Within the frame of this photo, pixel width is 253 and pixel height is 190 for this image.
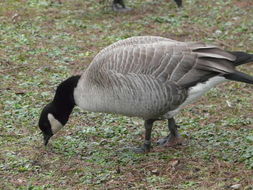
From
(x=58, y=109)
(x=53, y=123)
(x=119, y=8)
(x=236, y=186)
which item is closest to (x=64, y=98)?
(x=58, y=109)

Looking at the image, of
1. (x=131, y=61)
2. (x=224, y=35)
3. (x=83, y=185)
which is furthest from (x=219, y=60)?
(x=224, y=35)

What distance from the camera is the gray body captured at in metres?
5.86

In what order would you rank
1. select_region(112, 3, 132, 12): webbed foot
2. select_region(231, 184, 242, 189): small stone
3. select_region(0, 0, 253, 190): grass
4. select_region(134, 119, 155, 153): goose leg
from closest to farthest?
select_region(231, 184, 242, 189): small stone → select_region(0, 0, 253, 190): grass → select_region(134, 119, 155, 153): goose leg → select_region(112, 3, 132, 12): webbed foot

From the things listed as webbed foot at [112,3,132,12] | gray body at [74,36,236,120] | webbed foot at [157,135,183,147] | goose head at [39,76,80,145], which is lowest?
webbed foot at [112,3,132,12]

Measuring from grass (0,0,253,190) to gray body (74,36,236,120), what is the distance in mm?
678

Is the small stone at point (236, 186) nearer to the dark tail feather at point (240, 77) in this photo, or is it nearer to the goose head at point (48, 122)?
the dark tail feather at point (240, 77)

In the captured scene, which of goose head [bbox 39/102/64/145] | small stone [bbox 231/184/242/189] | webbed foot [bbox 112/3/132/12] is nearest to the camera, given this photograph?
small stone [bbox 231/184/242/189]

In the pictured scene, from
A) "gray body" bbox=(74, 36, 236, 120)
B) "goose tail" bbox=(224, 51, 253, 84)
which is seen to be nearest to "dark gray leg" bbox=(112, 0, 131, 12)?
"gray body" bbox=(74, 36, 236, 120)

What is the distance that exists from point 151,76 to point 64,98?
121 cm

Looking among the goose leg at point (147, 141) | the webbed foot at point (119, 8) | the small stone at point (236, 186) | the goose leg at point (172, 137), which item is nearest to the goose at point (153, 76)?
the goose leg at point (147, 141)

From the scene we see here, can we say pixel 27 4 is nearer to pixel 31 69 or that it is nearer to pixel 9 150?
pixel 31 69

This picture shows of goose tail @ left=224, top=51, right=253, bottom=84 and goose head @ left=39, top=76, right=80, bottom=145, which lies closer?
goose tail @ left=224, top=51, right=253, bottom=84

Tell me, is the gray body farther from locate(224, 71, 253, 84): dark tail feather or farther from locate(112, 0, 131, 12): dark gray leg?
→ locate(112, 0, 131, 12): dark gray leg

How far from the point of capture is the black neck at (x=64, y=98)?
6.38 meters
